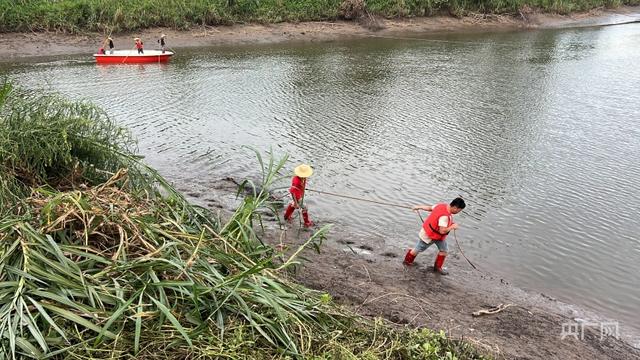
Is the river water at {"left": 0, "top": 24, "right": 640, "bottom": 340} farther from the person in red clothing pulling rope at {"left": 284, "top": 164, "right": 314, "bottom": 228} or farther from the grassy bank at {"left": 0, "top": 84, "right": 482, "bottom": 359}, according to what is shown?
the grassy bank at {"left": 0, "top": 84, "right": 482, "bottom": 359}

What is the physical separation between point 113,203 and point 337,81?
1635cm

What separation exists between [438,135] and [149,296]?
36.8ft

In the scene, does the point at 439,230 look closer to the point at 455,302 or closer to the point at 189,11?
the point at 455,302

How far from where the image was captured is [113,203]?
5.54 m

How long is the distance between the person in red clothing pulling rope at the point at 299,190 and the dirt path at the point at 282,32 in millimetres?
20557

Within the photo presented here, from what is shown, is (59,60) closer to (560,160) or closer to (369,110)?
(369,110)

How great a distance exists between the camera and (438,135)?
14625mm

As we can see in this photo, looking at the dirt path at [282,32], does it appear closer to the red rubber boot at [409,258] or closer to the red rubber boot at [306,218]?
the red rubber boot at [306,218]

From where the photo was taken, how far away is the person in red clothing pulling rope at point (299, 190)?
29.3 ft

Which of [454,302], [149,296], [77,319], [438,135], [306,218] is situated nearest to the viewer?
[77,319]

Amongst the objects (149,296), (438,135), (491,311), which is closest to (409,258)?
(491,311)

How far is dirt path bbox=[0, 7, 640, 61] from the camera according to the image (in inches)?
1025

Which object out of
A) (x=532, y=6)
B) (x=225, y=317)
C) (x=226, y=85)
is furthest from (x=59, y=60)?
(x=532, y=6)

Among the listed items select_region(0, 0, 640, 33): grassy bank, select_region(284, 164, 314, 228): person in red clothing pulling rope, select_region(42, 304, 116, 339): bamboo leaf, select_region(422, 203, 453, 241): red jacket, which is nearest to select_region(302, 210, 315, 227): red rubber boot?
select_region(284, 164, 314, 228): person in red clothing pulling rope
